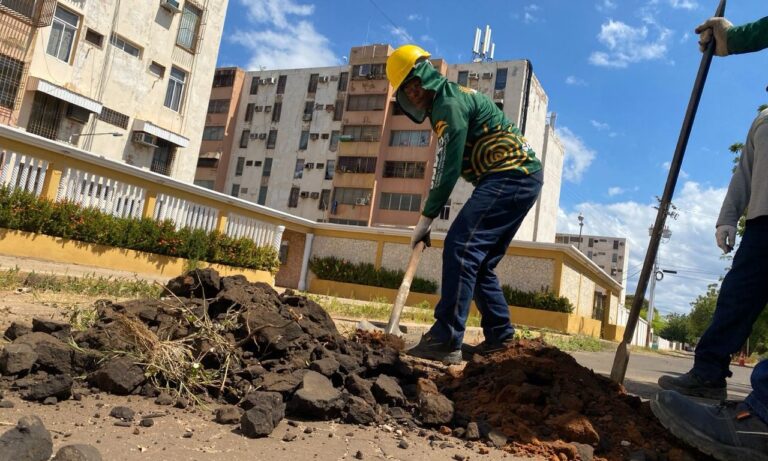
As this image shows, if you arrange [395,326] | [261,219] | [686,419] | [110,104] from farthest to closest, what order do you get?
[110,104] → [261,219] → [395,326] → [686,419]

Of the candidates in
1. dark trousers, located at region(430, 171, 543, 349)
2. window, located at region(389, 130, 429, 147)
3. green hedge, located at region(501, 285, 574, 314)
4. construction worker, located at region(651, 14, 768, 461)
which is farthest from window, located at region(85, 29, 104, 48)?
window, located at region(389, 130, 429, 147)

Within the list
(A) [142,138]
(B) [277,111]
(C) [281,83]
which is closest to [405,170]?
(B) [277,111]

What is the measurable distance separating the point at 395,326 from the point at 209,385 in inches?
72.7

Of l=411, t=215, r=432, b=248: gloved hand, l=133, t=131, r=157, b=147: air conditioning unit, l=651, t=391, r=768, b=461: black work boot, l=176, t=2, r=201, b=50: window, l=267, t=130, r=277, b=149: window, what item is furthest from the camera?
l=267, t=130, r=277, b=149: window

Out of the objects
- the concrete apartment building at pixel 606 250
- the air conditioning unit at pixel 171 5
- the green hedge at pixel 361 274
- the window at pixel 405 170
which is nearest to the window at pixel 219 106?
the window at pixel 405 170

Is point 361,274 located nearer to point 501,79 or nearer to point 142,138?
point 142,138

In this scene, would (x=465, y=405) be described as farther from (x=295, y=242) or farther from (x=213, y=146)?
(x=213, y=146)

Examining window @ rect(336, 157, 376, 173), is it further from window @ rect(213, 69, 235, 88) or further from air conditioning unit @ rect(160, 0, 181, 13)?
air conditioning unit @ rect(160, 0, 181, 13)

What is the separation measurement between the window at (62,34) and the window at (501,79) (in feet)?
95.2

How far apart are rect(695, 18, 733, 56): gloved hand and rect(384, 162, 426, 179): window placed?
3763 centimetres

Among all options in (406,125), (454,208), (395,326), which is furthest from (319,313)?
(406,125)

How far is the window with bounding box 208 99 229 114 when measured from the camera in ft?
158

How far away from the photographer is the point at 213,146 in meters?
48.3

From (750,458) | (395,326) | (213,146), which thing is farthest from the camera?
(213,146)
